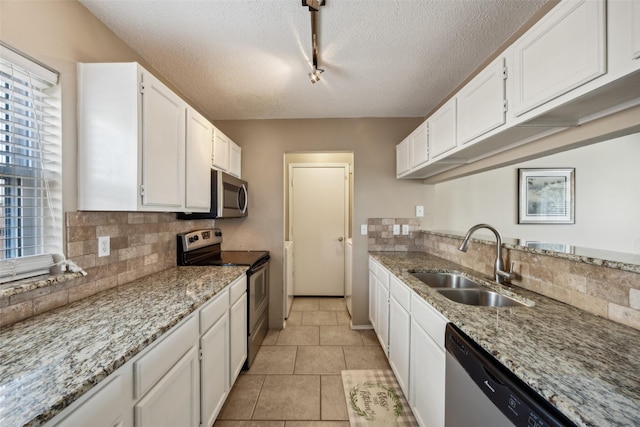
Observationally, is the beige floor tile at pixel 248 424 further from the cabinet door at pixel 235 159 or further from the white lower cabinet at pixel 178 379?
the cabinet door at pixel 235 159

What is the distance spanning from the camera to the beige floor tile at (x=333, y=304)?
3.44 metres

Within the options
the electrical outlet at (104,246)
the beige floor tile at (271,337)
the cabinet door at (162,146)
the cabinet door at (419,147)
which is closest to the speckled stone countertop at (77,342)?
the electrical outlet at (104,246)

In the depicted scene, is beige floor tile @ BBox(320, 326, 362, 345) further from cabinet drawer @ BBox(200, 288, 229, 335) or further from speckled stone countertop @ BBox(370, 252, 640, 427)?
speckled stone countertop @ BBox(370, 252, 640, 427)

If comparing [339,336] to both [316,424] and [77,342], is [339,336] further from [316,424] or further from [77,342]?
[77,342]

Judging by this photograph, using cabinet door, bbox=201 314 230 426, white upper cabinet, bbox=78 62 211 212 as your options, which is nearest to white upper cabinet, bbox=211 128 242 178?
white upper cabinet, bbox=78 62 211 212

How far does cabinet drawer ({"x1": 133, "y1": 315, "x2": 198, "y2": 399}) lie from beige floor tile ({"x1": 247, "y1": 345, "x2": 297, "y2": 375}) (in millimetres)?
1084

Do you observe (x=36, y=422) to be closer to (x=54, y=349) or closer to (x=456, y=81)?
(x=54, y=349)

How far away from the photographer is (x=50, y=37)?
1.15 meters

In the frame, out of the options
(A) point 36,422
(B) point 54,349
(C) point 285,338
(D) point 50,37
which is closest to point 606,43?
(A) point 36,422

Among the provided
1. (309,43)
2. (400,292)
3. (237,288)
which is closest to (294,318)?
(237,288)

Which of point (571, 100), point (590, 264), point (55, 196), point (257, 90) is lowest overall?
point (590, 264)

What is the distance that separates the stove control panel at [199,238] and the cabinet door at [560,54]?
2358mm

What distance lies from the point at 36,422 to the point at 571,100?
1.77m

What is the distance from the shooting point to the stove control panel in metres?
2.09
